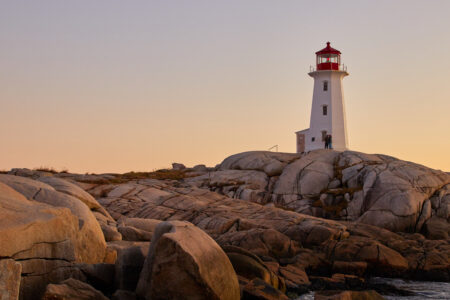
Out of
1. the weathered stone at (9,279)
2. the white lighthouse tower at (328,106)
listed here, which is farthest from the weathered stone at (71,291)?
the white lighthouse tower at (328,106)

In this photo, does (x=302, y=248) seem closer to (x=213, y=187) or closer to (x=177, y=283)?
(x=177, y=283)

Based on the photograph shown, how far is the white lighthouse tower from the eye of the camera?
162 feet

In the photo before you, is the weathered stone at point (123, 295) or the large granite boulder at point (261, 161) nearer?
the weathered stone at point (123, 295)

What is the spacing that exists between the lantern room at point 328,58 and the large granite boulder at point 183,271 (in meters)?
38.2

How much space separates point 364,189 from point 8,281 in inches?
1081

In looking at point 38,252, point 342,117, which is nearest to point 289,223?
point 38,252

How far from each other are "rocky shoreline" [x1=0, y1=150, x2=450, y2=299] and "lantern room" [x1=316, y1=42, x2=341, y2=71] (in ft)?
35.4

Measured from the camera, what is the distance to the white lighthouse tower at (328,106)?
4938cm

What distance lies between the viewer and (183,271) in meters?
13.6

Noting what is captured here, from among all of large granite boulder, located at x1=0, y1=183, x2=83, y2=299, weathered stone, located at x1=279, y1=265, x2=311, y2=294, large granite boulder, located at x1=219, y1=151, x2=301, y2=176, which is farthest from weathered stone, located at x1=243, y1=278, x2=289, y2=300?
large granite boulder, located at x1=219, y1=151, x2=301, y2=176

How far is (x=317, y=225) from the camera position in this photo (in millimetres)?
25844

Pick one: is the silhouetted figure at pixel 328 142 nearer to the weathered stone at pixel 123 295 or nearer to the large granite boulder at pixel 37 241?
the large granite boulder at pixel 37 241

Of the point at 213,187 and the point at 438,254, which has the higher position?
the point at 213,187

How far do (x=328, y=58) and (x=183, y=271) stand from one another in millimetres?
39866
